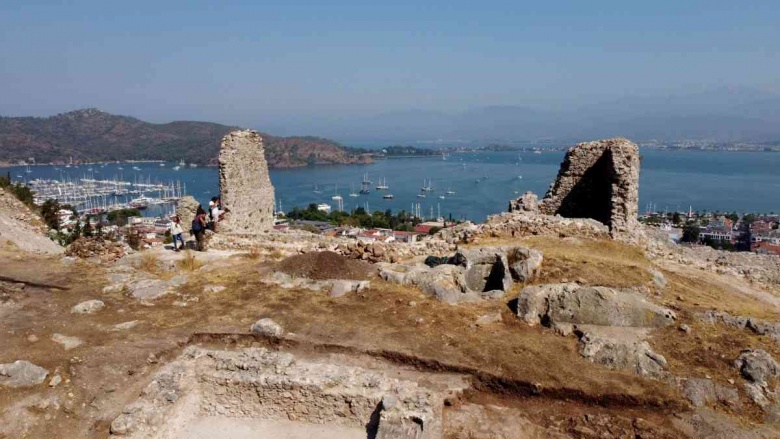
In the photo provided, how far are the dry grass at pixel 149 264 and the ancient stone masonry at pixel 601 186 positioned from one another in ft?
44.6

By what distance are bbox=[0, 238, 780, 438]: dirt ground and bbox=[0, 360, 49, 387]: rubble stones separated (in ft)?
0.48

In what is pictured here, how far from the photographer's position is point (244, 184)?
17078 mm

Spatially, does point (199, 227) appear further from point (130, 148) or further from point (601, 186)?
point (130, 148)

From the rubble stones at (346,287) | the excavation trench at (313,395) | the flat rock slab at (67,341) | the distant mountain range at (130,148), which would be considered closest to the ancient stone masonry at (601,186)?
the rubble stones at (346,287)

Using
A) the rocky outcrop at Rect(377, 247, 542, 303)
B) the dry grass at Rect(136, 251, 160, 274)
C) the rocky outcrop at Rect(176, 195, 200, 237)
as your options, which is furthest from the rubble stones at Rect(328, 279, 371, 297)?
the rocky outcrop at Rect(176, 195, 200, 237)

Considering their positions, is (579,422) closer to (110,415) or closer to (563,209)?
(110,415)

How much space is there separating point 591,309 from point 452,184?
121398 mm

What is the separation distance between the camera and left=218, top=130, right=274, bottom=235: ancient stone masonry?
16422mm

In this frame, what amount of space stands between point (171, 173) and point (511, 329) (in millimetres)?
165575

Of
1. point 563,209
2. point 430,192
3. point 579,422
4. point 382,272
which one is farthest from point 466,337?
point 430,192

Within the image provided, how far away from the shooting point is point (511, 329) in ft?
30.2

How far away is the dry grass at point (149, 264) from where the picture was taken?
42.7ft

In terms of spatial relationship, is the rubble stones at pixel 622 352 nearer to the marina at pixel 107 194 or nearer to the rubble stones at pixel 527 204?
the rubble stones at pixel 527 204

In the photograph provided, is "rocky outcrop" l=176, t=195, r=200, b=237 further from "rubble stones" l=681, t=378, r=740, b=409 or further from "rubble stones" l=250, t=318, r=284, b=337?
"rubble stones" l=681, t=378, r=740, b=409
